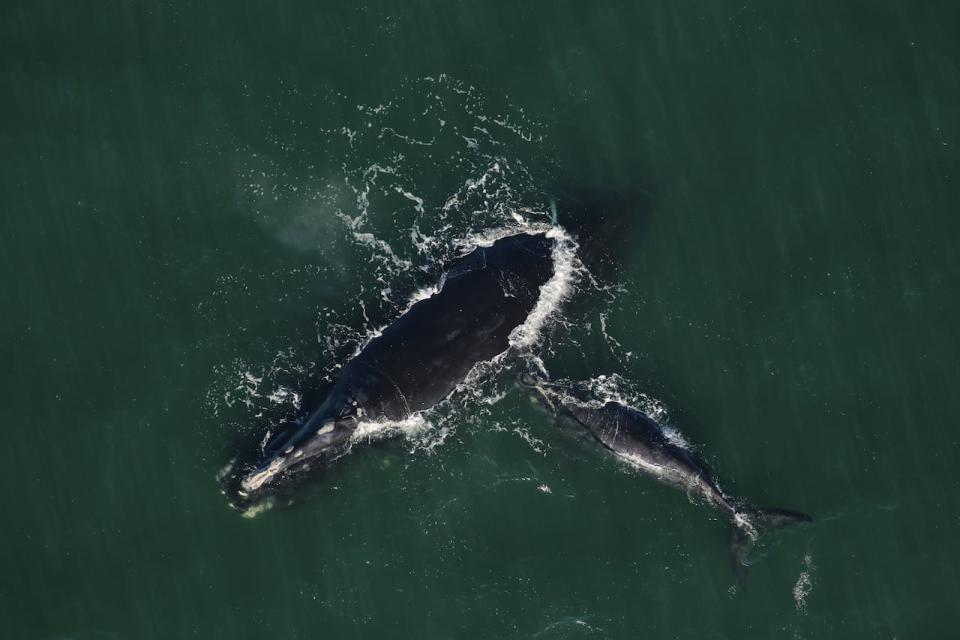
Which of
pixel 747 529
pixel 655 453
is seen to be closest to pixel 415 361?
pixel 655 453

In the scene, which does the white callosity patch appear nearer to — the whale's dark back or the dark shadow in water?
the dark shadow in water

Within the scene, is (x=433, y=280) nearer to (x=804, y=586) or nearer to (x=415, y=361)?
(x=415, y=361)

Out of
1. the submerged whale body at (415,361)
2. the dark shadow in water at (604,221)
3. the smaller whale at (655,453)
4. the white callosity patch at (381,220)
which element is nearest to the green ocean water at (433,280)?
the white callosity patch at (381,220)

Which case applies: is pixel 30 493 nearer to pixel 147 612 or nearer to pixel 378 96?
pixel 147 612

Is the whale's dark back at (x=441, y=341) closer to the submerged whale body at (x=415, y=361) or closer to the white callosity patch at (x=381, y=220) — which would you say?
the submerged whale body at (x=415, y=361)

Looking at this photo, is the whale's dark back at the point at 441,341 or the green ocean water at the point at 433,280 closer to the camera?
the whale's dark back at the point at 441,341

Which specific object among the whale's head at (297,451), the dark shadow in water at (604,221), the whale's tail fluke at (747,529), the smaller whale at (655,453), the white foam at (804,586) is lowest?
the white foam at (804,586)

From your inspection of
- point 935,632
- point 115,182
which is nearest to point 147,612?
point 115,182

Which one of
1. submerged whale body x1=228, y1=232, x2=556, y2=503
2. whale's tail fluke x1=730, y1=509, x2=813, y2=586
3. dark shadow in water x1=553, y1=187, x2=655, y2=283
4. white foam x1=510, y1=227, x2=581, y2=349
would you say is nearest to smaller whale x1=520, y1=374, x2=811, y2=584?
whale's tail fluke x1=730, y1=509, x2=813, y2=586

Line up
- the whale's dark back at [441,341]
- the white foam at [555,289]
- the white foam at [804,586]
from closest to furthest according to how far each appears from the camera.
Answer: the whale's dark back at [441,341]
the white foam at [804,586]
the white foam at [555,289]
